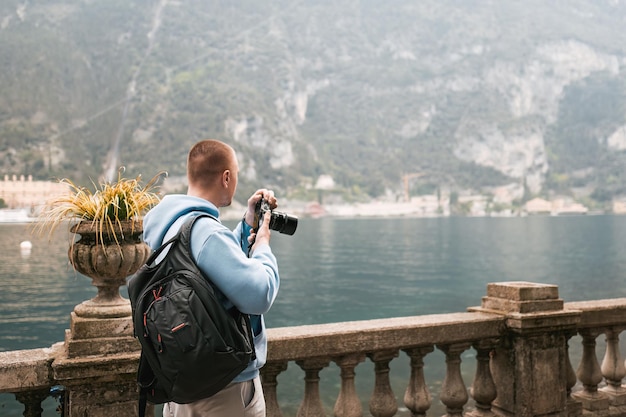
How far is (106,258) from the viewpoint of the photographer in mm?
3475

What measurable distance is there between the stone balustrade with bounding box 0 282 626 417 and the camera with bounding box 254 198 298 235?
129 cm

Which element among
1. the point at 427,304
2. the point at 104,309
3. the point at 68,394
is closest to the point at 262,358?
the point at 104,309

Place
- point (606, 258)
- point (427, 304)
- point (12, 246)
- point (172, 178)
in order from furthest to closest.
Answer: point (172, 178) < point (12, 246) < point (606, 258) < point (427, 304)

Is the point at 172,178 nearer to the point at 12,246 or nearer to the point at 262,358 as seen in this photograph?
the point at 12,246

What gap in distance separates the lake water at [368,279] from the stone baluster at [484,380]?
13356mm

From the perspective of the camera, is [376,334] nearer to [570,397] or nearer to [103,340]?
[103,340]

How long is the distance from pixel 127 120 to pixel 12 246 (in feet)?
399

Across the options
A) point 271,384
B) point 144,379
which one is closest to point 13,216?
point 271,384

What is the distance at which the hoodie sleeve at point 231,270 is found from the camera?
7.78 ft

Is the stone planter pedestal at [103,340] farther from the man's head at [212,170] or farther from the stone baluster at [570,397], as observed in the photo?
the stone baluster at [570,397]

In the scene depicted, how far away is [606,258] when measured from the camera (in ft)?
221

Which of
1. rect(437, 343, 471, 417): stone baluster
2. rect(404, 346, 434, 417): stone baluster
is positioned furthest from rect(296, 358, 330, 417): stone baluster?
rect(437, 343, 471, 417): stone baluster

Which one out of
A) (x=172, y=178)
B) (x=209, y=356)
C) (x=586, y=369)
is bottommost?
(x=586, y=369)

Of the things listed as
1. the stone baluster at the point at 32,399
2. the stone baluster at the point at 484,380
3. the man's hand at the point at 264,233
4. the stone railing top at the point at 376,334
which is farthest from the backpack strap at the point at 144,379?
the stone baluster at the point at 484,380
